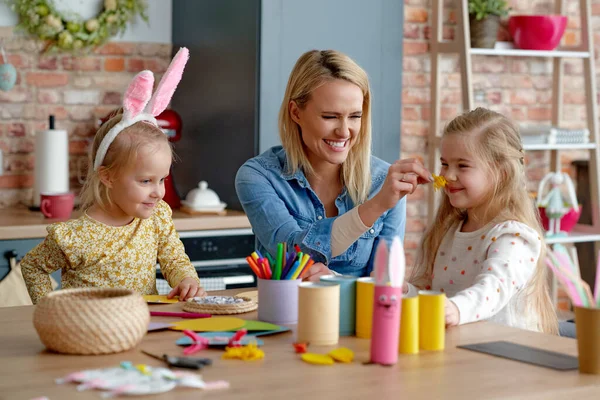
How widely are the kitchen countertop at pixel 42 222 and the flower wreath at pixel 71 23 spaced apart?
77cm

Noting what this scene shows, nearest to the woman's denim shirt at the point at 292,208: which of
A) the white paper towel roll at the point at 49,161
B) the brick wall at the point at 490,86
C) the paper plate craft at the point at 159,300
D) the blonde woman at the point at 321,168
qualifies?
the blonde woman at the point at 321,168

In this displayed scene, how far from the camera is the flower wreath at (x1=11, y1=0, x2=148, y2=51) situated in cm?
386

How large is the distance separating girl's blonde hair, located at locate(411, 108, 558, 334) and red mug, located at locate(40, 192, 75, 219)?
1720 millimetres

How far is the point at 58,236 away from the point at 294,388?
3.56ft

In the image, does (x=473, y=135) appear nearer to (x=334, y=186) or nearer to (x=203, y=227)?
(x=334, y=186)

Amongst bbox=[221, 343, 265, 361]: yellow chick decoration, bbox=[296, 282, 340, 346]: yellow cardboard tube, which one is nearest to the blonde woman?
bbox=[296, 282, 340, 346]: yellow cardboard tube

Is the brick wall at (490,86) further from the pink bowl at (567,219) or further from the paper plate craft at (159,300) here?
the paper plate craft at (159,300)

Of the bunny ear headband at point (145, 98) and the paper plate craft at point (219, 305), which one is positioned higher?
the bunny ear headband at point (145, 98)

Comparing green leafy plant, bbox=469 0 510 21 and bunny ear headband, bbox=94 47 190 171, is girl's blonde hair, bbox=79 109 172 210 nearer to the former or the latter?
bunny ear headband, bbox=94 47 190 171

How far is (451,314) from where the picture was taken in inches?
69.4

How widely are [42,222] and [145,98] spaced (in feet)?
4.55

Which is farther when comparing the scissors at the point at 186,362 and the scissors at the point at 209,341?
the scissors at the point at 209,341

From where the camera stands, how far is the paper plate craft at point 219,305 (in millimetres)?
1866

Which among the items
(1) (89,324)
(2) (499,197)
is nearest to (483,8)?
(2) (499,197)
